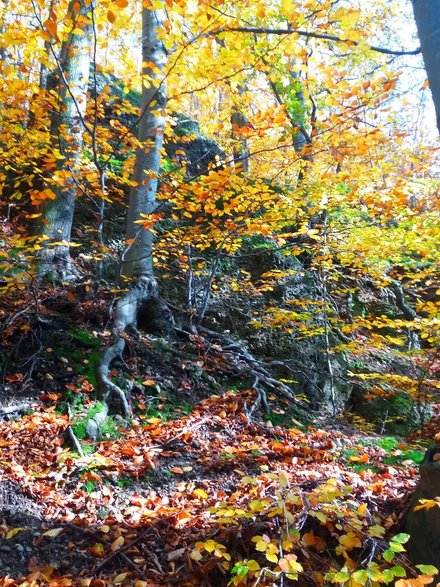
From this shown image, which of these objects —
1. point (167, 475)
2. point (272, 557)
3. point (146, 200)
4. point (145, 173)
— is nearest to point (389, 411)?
point (167, 475)

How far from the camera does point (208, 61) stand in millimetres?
6137

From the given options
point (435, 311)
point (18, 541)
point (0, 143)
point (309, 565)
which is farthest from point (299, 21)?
point (0, 143)

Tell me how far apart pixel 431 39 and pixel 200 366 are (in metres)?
4.40

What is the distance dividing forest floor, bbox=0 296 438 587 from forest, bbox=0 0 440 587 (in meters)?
0.02

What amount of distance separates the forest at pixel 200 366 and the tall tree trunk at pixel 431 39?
0.04 ft

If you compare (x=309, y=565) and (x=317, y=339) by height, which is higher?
(x=317, y=339)

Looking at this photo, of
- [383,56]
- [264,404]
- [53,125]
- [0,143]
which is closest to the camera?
[264,404]

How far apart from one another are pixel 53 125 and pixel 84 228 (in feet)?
6.47

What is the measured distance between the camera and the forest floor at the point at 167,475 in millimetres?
2510

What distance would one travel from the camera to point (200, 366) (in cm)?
562

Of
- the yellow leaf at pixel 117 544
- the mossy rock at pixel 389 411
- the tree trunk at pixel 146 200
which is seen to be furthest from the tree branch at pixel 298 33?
the mossy rock at pixel 389 411

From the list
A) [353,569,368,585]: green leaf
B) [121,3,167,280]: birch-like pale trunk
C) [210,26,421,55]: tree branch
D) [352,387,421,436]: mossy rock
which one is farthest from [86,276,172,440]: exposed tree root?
[352,387,421,436]: mossy rock

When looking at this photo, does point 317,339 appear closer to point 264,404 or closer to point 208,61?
point 264,404

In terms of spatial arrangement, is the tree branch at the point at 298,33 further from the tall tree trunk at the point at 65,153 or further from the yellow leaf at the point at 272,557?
the yellow leaf at the point at 272,557
